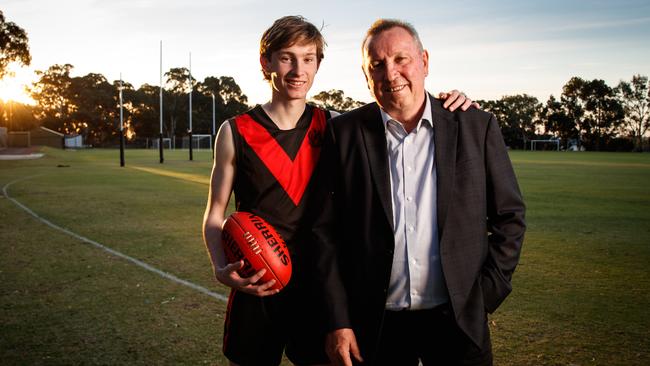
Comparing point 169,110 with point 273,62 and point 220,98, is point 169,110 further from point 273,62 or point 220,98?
point 273,62

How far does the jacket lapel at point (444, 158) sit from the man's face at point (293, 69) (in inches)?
31.1

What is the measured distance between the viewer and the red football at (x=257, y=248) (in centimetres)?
267

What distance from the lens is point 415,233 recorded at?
2385 millimetres

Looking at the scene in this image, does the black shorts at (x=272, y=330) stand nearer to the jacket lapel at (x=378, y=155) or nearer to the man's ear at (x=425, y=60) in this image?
the jacket lapel at (x=378, y=155)

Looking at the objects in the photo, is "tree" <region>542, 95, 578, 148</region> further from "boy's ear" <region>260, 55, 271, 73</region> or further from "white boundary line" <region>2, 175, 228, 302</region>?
"boy's ear" <region>260, 55, 271, 73</region>

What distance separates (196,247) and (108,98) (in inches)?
3700

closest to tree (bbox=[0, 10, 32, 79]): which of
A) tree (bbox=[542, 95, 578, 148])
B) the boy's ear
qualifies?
the boy's ear

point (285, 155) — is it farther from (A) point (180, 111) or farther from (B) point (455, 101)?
(A) point (180, 111)

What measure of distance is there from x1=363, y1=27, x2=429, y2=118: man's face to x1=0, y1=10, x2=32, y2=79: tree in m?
41.2

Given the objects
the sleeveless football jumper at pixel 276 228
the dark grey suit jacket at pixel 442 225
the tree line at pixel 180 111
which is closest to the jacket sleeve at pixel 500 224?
the dark grey suit jacket at pixel 442 225

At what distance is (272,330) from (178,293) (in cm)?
327

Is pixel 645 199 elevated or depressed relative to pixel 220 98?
depressed

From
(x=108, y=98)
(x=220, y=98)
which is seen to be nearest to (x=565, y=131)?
(x=220, y=98)

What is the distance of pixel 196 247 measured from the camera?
8.25m
